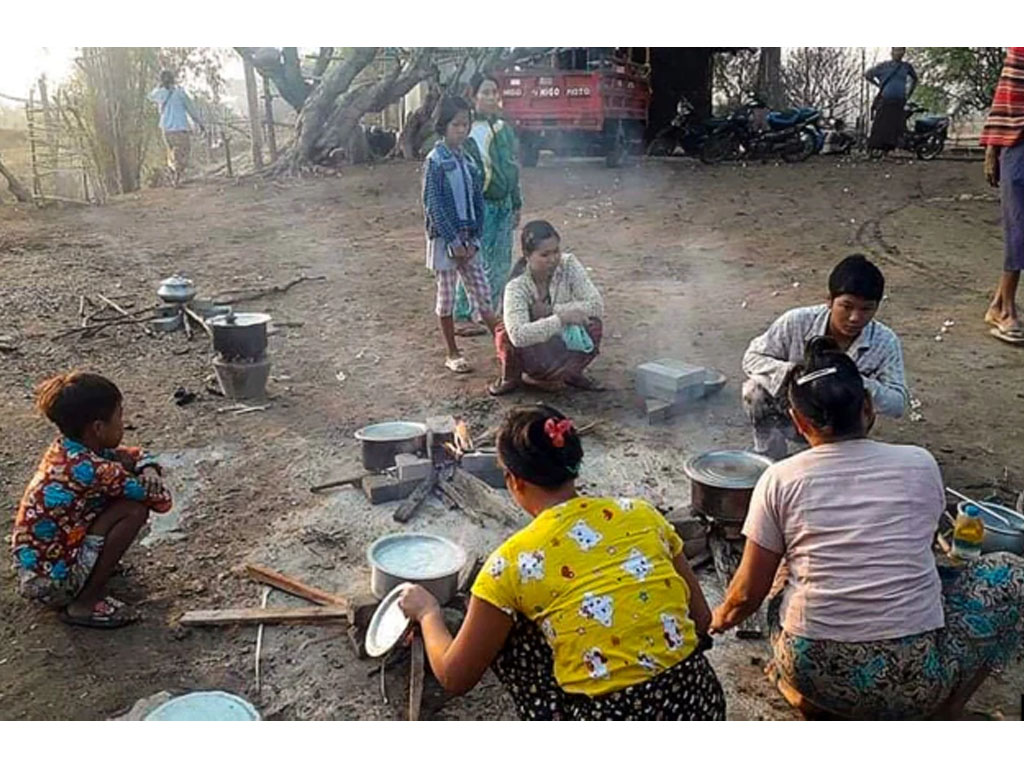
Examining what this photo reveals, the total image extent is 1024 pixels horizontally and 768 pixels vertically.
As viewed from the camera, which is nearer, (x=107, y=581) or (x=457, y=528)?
(x=107, y=581)

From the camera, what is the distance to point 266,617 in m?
2.88

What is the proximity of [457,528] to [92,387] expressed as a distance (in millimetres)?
1384

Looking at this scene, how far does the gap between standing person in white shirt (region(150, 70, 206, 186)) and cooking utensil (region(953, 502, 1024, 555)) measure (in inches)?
466

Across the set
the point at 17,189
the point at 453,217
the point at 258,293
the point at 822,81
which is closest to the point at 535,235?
the point at 453,217

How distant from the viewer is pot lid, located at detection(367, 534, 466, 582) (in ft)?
9.30

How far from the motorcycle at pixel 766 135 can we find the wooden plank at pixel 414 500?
1120 centimetres

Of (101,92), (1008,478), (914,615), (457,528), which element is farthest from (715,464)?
(101,92)

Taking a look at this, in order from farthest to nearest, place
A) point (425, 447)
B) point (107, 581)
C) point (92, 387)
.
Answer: point (425, 447) < point (107, 581) < point (92, 387)

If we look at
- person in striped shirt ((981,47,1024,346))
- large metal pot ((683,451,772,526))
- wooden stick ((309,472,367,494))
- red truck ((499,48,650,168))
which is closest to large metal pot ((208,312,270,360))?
wooden stick ((309,472,367,494))

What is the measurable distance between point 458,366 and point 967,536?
9.85 ft

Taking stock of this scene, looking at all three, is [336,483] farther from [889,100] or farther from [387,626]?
[889,100]

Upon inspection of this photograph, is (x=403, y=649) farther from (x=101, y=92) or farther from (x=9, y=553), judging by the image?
(x=101, y=92)

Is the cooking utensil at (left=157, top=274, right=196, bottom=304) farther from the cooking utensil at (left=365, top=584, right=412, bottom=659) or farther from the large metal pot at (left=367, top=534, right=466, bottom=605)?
the cooking utensil at (left=365, top=584, right=412, bottom=659)
